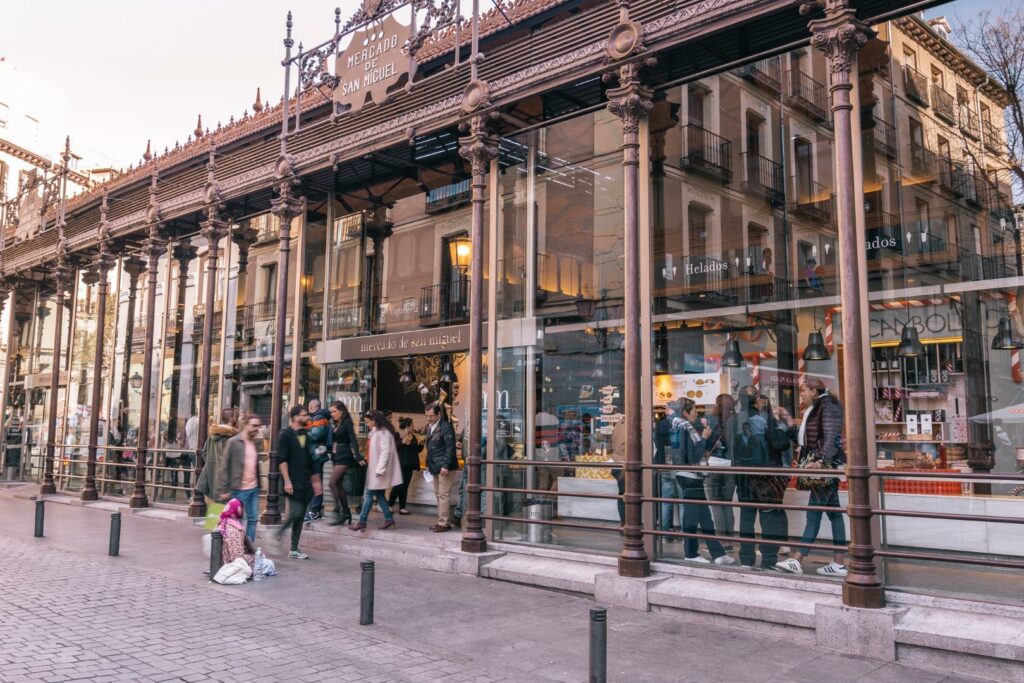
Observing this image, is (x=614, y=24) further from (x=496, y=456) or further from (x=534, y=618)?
(x=534, y=618)

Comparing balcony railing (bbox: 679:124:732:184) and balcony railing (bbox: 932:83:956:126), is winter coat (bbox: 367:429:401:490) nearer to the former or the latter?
balcony railing (bbox: 679:124:732:184)

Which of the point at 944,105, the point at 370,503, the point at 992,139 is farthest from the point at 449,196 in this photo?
the point at 992,139

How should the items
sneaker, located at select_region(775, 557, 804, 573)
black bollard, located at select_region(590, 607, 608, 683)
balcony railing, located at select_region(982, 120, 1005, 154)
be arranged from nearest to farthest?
black bollard, located at select_region(590, 607, 608, 683) → sneaker, located at select_region(775, 557, 804, 573) → balcony railing, located at select_region(982, 120, 1005, 154)

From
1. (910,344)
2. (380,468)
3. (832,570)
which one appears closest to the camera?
(832,570)

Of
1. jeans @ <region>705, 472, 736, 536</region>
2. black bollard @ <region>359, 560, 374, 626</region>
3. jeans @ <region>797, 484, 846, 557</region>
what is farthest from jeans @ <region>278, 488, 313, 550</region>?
jeans @ <region>797, 484, 846, 557</region>

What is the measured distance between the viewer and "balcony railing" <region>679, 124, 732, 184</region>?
1004cm

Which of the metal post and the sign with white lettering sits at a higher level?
the sign with white lettering

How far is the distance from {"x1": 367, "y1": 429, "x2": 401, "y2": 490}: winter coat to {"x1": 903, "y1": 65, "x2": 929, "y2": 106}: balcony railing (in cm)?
811

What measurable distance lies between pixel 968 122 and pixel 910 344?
2.82 m

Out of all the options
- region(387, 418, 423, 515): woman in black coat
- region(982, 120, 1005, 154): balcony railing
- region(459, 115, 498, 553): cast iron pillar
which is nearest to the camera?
region(982, 120, 1005, 154): balcony railing

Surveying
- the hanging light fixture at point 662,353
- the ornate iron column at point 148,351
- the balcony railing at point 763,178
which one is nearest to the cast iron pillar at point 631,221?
the hanging light fixture at point 662,353

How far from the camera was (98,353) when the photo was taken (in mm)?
19875

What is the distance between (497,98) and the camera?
10773 mm

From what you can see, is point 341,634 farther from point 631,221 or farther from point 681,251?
point 681,251
